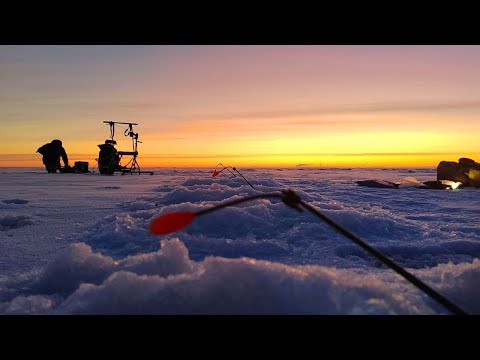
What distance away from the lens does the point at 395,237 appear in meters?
5.08

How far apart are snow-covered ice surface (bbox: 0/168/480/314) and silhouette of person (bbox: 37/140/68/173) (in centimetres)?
3243

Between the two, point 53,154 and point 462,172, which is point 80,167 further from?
point 462,172

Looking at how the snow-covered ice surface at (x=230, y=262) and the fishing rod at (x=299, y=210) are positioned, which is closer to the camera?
the fishing rod at (x=299, y=210)

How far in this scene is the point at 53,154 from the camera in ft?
125

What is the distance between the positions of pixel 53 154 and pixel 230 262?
1669 inches

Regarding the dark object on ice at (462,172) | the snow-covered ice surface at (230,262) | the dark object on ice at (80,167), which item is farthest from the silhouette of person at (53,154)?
the dark object on ice at (462,172)

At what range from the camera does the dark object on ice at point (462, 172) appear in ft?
56.3

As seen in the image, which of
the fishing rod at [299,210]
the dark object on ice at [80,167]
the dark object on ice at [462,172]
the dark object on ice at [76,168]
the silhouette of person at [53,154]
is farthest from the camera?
the silhouette of person at [53,154]

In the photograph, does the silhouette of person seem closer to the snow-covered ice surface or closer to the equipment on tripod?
the equipment on tripod

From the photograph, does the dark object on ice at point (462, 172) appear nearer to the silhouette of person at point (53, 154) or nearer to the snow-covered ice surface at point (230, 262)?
the snow-covered ice surface at point (230, 262)

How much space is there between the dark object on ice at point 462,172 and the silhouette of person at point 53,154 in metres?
36.0

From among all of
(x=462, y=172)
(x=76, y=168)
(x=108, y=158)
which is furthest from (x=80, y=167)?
(x=462, y=172)
